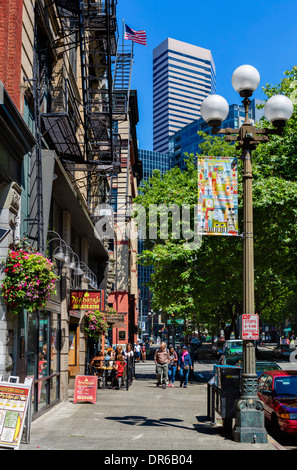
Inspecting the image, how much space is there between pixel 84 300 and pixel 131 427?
7162mm

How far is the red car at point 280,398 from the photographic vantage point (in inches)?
464

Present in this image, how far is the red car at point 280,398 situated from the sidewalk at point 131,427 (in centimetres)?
127

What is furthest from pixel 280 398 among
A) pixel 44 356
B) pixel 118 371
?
pixel 118 371

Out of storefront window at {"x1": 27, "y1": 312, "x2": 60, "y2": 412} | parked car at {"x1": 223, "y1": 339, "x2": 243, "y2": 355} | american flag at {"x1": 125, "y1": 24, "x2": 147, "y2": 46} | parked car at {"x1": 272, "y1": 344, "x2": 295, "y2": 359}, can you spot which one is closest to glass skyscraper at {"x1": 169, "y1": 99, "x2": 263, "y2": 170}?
parked car at {"x1": 272, "y1": 344, "x2": 295, "y2": 359}

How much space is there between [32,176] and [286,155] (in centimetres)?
1240

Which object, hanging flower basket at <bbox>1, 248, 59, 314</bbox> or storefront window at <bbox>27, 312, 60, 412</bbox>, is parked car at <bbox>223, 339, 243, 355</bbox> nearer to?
storefront window at <bbox>27, 312, 60, 412</bbox>

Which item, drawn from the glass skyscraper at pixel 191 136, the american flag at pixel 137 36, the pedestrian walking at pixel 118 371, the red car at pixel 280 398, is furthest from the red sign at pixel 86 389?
the glass skyscraper at pixel 191 136

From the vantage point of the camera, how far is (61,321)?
17.9m

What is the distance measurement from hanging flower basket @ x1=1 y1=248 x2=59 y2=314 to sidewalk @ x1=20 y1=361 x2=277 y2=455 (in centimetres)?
255

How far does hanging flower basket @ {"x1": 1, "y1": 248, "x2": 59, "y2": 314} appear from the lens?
10.1 meters

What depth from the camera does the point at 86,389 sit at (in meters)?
16.8

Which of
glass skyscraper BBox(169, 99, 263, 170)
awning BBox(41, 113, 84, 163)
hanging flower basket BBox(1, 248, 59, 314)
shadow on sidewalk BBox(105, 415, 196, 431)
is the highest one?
glass skyscraper BBox(169, 99, 263, 170)

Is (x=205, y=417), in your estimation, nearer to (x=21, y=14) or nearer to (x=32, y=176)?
(x=32, y=176)

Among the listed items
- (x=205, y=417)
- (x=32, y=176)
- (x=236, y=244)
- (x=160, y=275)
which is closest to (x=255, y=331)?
(x=205, y=417)
